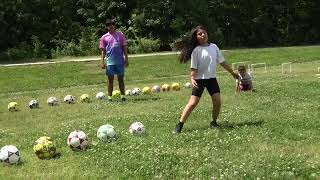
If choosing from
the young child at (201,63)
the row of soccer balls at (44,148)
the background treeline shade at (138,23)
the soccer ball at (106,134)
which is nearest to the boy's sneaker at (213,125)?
the young child at (201,63)

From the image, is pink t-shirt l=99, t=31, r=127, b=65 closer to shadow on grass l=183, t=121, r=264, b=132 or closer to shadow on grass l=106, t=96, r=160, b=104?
shadow on grass l=106, t=96, r=160, b=104

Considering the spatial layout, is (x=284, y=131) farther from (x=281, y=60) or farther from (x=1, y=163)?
(x=281, y=60)

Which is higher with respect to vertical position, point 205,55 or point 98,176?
point 205,55

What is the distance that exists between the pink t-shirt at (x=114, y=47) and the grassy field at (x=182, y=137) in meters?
1.26

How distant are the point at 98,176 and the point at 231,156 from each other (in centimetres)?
204

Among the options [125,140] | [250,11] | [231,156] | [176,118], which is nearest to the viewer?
[231,156]

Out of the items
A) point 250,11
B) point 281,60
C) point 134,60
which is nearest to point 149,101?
point 134,60

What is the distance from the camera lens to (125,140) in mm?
10320

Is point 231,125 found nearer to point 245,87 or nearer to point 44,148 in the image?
point 44,148

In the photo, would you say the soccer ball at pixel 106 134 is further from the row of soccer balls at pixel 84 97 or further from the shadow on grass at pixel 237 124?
the row of soccer balls at pixel 84 97

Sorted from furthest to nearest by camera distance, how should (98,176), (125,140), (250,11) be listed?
(250,11)
(125,140)
(98,176)

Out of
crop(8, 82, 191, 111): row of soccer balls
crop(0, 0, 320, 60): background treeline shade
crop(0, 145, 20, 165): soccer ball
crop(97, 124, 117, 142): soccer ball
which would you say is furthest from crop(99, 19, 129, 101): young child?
crop(0, 0, 320, 60): background treeline shade

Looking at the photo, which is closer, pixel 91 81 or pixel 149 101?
pixel 149 101

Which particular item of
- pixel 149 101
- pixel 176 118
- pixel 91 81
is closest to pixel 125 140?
pixel 176 118
